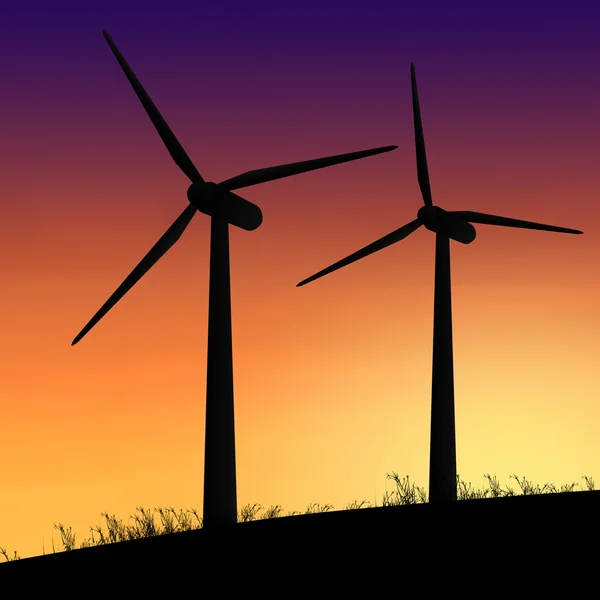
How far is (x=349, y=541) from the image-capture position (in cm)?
2372

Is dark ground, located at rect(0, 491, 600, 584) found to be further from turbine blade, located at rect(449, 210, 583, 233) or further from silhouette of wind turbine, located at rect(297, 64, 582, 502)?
turbine blade, located at rect(449, 210, 583, 233)

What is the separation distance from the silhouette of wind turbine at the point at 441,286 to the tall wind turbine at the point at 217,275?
5.64m

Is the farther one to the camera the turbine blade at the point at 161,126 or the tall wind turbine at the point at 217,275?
the turbine blade at the point at 161,126

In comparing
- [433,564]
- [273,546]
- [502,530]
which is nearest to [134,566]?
[273,546]

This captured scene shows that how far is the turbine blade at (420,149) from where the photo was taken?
43031 millimetres

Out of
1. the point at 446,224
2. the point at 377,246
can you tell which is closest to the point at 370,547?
the point at 377,246

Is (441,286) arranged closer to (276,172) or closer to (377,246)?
(377,246)

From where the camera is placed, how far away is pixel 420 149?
141 ft

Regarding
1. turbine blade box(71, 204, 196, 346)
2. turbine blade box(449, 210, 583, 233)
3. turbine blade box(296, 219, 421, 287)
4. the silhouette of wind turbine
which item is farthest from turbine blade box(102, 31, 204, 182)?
turbine blade box(449, 210, 583, 233)

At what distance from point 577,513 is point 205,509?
12.3 metres

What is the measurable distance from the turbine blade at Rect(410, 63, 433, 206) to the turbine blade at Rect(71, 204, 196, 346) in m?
12.4

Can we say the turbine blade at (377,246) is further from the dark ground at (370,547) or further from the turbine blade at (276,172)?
the dark ground at (370,547)

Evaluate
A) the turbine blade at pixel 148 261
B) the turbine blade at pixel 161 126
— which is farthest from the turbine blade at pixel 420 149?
the turbine blade at pixel 148 261

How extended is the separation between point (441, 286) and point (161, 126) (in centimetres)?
1359
